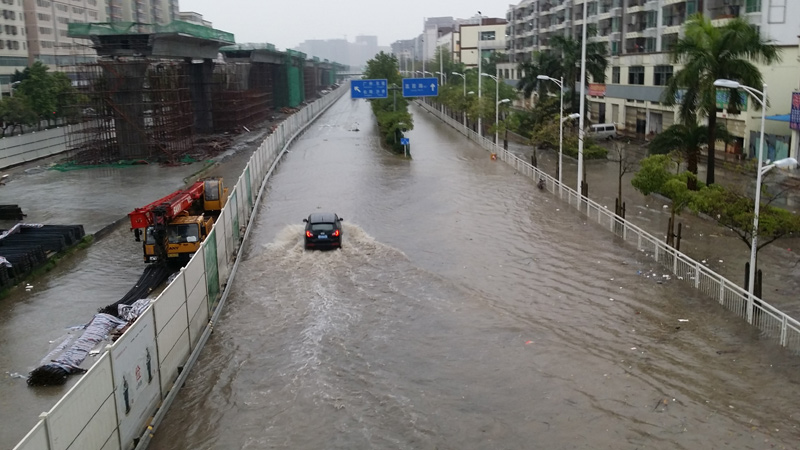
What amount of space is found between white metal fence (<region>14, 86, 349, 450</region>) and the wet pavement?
487 mm

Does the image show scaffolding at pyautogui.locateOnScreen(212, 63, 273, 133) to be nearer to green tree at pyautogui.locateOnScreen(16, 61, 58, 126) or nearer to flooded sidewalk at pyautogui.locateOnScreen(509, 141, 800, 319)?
green tree at pyautogui.locateOnScreen(16, 61, 58, 126)

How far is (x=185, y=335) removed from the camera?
53.1ft

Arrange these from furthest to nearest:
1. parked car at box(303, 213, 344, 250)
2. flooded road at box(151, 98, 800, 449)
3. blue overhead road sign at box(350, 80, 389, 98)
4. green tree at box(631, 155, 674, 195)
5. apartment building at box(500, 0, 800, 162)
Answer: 1. blue overhead road sign at box(350, 80, 389, 98)
2. apartment building at box(500, 0, 800, 162)
3. green tree at box(631, 155, 674, 195)
4. parked car at box(303, 213, 344, 250)
5. flooded road at box(151, 98, 800, 449)

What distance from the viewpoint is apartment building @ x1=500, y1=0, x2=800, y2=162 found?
4538cm

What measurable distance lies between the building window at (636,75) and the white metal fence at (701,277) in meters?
32.0

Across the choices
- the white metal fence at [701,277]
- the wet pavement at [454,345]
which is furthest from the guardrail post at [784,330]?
the wet pavement at [454,345]

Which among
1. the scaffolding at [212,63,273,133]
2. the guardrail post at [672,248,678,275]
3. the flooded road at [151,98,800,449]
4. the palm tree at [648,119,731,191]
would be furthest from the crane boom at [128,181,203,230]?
the scaffolding at [212,63,273,133]

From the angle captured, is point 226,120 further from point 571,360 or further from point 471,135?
point 571,360

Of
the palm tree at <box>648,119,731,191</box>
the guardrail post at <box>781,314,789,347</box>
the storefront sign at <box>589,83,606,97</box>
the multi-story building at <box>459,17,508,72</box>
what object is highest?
the multi-story building at <box>459,17,508,72</box>

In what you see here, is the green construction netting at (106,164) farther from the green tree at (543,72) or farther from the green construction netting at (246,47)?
the green construction netting at (246,47)

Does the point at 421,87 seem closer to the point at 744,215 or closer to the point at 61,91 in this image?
the point at 61,91

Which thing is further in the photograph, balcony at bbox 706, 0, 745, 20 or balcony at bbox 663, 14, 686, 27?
balcony at bbox 663, 14, 686, 27

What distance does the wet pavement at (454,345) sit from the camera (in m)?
13.4

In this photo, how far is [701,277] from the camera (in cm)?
2086
